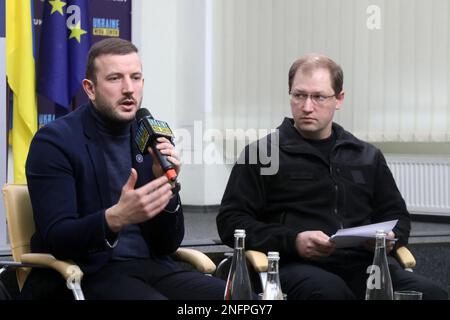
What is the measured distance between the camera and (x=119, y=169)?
2.19 metres

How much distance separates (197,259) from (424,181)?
3426mm

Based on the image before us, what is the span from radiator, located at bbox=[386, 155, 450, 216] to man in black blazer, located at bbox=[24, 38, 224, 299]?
136 inches

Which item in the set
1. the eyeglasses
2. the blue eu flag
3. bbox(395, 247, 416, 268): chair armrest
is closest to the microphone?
the eyeglasses

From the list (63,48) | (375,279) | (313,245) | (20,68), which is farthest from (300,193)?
(63,48)

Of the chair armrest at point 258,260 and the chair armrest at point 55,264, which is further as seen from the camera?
the chair armrest at point 258,260

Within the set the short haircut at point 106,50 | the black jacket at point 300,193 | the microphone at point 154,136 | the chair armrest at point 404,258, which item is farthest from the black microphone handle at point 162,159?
the chair armrest at point 404,258

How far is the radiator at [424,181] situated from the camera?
17.2ft

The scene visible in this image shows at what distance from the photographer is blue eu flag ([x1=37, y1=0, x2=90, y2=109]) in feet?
14.0

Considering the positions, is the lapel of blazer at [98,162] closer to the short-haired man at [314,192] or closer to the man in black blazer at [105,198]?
the man in black blazer at [105,198]

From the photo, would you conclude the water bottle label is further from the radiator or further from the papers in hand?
the radiator

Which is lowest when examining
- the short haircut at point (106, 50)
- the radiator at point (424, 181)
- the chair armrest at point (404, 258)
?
the radiator at point (424, 181)

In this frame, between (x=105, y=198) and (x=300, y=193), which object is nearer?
(x=105, y=198)

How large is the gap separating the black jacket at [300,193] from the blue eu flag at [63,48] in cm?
208

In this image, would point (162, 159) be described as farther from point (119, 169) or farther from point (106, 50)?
point (106, 50)
